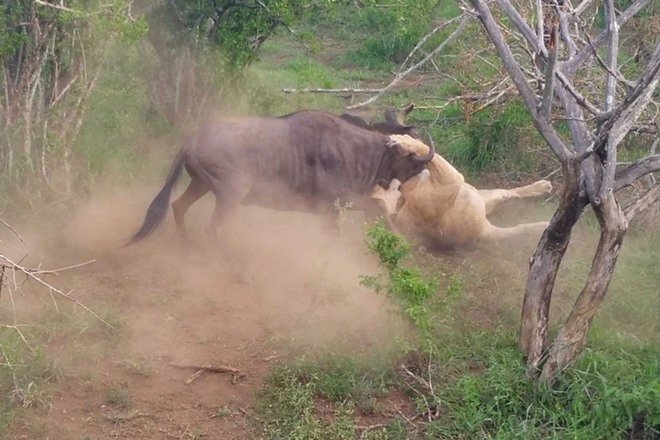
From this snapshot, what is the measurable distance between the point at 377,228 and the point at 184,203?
234cm

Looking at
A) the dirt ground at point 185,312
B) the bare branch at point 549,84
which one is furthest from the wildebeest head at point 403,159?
the bare branch at point 549,84

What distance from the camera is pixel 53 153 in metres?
7.12

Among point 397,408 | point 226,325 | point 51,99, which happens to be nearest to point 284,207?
point 226,325

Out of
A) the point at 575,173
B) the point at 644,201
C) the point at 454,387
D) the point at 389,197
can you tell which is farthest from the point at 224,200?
the point at 644,201

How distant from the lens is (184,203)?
6758 mm

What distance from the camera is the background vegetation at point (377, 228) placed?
444cm

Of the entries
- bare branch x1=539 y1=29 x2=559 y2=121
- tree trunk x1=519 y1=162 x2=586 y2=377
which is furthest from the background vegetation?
bare branch x1=539 y1=29 x2=559 y2=121

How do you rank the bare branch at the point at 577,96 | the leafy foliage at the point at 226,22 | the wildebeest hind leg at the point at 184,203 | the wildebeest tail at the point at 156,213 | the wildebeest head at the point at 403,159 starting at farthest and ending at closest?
the leafy foliage at the point at 226,22
the wildebeest head at the point at 403,159
the wildebeest hind leg at the point at 184,203
the wildebeest tail at the point at 156,213
the bare branch at the point at 577,96

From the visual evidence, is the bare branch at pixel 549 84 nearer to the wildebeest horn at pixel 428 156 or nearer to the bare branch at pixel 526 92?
the bare branch at pixel 526 92

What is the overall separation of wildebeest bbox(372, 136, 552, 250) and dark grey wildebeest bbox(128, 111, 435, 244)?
10 centimetres

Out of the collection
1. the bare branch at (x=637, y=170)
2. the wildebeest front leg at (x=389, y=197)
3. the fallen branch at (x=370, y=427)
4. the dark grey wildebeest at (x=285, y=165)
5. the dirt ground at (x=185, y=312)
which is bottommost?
the dirt ground at (x=185, y=312)

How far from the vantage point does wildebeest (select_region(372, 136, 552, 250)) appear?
269 inches

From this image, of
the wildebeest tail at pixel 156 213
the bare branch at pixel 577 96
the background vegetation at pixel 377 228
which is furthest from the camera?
the wildebeest tail at pixel 156 213

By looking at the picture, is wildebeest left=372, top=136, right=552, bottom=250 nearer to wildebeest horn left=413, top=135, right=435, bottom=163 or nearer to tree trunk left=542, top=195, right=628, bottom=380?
wildebeest horn left=413, top=135, right=435, bottom=163
